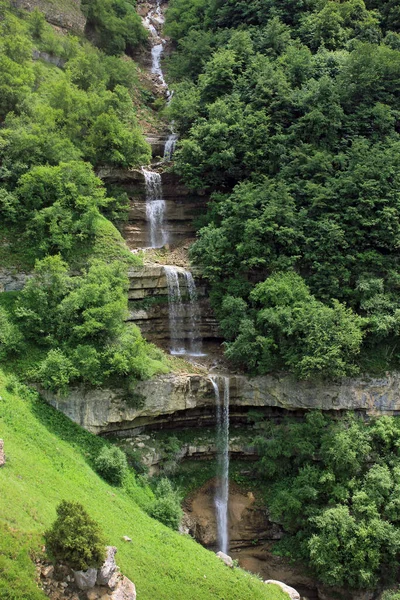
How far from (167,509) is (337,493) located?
7363 millimetres

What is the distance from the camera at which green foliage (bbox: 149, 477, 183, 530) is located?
2044 centimetres

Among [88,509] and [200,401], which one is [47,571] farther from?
[200,401]

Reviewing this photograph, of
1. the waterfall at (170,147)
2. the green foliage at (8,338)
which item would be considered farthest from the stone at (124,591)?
the waterfall at (170,147)

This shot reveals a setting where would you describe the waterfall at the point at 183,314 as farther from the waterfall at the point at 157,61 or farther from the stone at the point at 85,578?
the waterfall at the point at 157,61

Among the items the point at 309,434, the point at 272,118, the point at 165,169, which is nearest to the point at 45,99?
the point at 165,169

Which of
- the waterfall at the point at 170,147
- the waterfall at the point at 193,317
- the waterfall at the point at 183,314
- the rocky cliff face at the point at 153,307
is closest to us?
the rocky cliff face at the point at 153,307

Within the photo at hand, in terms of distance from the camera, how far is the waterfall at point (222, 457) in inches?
915

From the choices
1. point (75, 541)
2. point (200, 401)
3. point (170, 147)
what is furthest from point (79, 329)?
point (170, 147)

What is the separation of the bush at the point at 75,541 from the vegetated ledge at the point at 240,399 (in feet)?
24.6

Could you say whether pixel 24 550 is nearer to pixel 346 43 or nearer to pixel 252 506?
pixel 252 506

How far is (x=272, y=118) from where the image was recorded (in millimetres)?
31719

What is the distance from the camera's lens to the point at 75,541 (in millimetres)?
14000

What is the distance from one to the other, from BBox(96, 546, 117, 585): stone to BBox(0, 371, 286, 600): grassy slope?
1.20m

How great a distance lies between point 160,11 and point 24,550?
6091 cm
